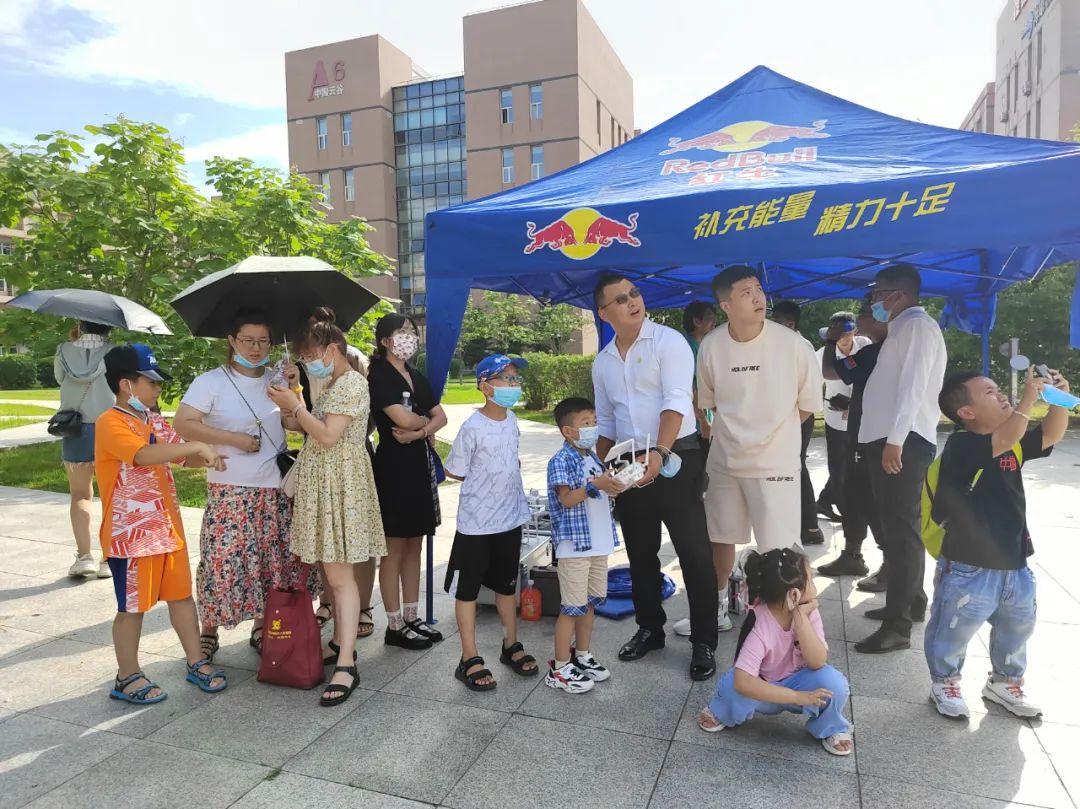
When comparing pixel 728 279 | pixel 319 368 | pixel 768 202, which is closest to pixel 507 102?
pixel 768 202

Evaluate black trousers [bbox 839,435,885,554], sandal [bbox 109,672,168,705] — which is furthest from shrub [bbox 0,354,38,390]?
black trousers [bbox 839,435,885,554]

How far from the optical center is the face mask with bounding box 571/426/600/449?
312 centimetres

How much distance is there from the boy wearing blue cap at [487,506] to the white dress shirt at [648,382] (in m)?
0.47

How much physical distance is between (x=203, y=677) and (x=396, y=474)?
1299 mm

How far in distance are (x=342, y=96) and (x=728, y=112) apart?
51161mm

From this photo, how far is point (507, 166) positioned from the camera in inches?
1731

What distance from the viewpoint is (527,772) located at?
2582 millimetres

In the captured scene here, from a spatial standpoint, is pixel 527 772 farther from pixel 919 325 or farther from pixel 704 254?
pixel 919 325

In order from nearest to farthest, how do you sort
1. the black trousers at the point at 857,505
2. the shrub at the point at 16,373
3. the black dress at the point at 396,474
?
the black dress at the point at 396,474 < the black trousers at the point at 857,505 < the shrub at the point at 16,373

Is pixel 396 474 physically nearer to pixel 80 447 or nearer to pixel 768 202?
pixel 768 202

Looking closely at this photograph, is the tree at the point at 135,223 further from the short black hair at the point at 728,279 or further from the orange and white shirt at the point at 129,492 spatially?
the short black hair at the point at 728,279

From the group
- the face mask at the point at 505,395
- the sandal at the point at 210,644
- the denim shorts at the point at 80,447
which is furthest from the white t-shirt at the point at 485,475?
the denim shorts at the point at 80,447

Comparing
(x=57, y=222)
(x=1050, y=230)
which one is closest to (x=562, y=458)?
(x=1050, y=230)

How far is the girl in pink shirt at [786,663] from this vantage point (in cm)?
262
